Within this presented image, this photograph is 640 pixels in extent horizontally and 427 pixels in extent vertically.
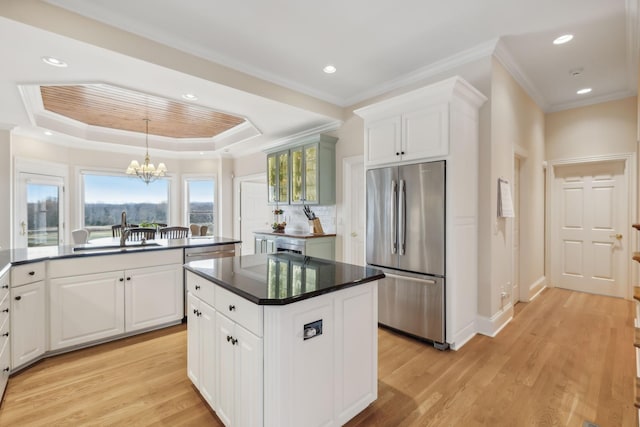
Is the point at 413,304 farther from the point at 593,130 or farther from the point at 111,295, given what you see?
the point at 593,130

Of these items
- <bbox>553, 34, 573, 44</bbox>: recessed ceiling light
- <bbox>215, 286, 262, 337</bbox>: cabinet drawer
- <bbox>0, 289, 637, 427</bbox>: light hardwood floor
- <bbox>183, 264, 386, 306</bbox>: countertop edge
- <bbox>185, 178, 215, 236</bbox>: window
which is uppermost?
<bbox>553, 34, 573, 44</bbox>: recessed ceiling light

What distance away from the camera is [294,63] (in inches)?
132

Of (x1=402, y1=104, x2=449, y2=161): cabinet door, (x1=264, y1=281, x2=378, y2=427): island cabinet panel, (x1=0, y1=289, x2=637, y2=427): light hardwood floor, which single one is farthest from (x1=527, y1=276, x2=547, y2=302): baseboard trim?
(x1=264, y1=281, x2=378, y2=427): island cabinet panel

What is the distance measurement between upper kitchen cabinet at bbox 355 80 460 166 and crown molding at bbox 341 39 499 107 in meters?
0.83

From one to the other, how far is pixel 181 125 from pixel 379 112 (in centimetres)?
415

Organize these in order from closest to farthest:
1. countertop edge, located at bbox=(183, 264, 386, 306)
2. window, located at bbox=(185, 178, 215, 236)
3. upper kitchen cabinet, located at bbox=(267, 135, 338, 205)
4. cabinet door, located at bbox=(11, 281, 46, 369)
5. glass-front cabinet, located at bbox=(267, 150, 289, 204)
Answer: countertop edge, located at bbox=(183, 264, 386, 306), cabinet door, located at bbox=(11, 281, 46, 369), upper kitchen cabinet, located at bbox=(267, 135, 338, 205), glass-front cabinet, located at bbox=(267, 150, 289, 204), window, located at bbox=(185, 178, 215, 236)

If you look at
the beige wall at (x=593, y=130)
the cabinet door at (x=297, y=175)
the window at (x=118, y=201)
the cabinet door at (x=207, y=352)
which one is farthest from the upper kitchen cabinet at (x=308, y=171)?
the beige wall at (x=593, y=130)

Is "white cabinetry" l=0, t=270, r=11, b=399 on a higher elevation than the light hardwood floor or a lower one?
higher

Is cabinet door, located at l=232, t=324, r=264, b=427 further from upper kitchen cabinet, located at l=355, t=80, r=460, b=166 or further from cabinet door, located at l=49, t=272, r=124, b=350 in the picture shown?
upper kitchen cabinet, located at l=355, t=80, r=460, b=166

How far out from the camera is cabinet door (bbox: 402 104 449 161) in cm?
270

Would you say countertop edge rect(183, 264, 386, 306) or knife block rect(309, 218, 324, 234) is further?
knife block rect(309, 218, 324, 234)

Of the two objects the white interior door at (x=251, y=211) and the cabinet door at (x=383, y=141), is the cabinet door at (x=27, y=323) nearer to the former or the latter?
the cabinet door at (x=383, y=141)

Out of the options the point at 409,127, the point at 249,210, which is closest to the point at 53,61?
the point at 409,127

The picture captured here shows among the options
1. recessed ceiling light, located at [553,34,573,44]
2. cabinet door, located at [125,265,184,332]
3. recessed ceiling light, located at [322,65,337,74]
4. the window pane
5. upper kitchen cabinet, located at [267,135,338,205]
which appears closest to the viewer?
recessed ceiling light, located at [553,34,573,44]
